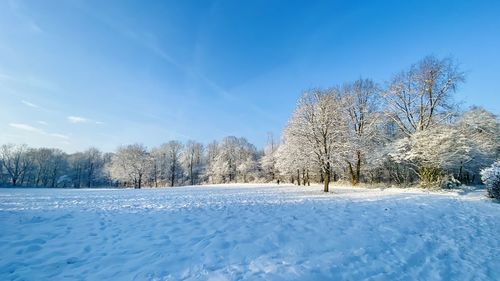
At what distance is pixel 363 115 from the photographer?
98.6ft

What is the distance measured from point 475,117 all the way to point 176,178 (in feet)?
231

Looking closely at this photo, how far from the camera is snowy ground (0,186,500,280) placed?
4.63m

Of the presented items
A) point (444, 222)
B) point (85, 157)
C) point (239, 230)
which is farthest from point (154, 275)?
point (85, 157)

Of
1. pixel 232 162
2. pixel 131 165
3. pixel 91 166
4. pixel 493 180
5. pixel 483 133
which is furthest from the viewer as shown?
pixel 91 166

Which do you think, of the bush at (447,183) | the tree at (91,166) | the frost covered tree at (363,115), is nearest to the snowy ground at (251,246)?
the bush at (447,183)

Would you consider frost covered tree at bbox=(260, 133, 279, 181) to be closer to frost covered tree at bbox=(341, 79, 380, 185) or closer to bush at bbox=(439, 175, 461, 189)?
frost covered tree at bbox=(341, 79, 380, 185)

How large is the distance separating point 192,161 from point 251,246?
241ft

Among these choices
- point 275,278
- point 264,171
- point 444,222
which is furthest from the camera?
point 264,171

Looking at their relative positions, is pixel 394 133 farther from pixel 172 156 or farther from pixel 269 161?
pixel 172 156

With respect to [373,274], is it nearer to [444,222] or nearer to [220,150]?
[444,222]

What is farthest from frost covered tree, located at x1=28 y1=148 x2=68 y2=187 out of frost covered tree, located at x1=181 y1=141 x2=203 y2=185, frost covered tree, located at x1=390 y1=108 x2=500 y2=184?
frost covered tree, located at x1=390 y1=108 x2=500 y2=184

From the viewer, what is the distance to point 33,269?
4.64 meters

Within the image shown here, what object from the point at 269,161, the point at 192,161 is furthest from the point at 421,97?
the point at 192,161

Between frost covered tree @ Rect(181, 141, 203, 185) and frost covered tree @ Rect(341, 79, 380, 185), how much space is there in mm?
55752
